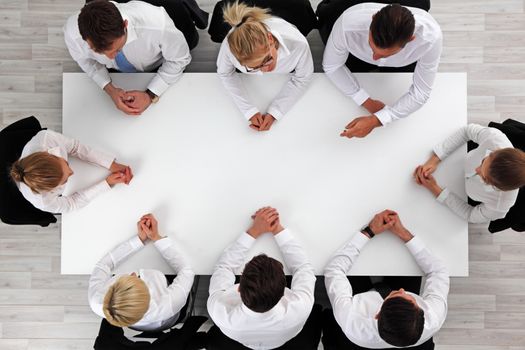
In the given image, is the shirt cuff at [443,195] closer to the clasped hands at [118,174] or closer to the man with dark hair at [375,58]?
the man with dark hair at [375,58]

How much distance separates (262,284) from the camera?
1619mm

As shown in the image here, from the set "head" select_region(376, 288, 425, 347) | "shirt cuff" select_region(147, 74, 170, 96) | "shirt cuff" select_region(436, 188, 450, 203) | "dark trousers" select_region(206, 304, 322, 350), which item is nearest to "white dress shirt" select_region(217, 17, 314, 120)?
"shirt cuff" select_region(147, 74, 170, 96)

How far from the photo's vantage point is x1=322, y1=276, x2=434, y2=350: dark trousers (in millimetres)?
2022

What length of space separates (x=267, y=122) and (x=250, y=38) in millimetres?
404

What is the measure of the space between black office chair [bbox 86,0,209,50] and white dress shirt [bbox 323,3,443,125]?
0.66 metres

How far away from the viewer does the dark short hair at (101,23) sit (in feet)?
5.38

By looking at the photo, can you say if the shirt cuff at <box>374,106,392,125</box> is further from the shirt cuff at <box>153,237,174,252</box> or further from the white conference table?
the shirt cuff at <box>153,237,174,252</box>

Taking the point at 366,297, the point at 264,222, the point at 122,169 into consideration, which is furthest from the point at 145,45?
the point at 366,297

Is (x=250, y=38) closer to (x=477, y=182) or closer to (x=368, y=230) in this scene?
(x=368, y=230)

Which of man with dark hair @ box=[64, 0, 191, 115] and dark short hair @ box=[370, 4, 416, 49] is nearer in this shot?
dark short hair @ box=[370, 4, 416, 49]

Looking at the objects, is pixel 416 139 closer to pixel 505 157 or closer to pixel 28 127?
pixel 505 157

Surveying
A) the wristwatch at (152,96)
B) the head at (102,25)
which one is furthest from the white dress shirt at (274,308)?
the head at (102,25)

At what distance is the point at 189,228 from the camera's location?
1942 millimetres

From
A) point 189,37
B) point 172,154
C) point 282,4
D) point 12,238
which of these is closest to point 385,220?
point 172,154
